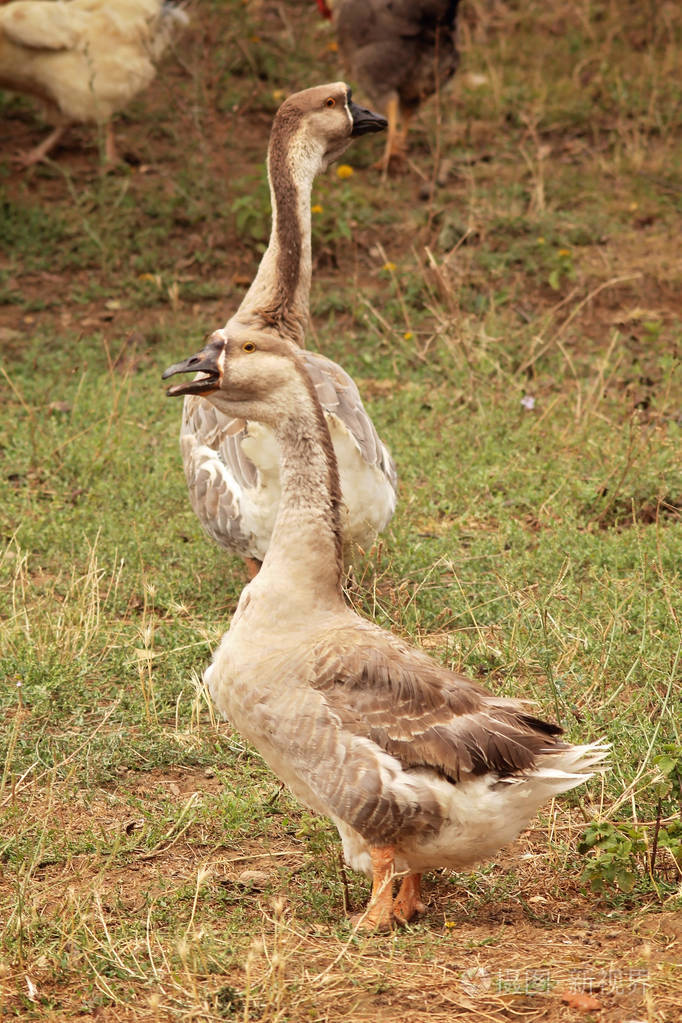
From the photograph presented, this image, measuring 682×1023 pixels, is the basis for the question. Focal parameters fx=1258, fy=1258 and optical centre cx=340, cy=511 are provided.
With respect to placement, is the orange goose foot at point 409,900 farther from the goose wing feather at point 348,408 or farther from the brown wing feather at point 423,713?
the goose wing feather at point 348,408

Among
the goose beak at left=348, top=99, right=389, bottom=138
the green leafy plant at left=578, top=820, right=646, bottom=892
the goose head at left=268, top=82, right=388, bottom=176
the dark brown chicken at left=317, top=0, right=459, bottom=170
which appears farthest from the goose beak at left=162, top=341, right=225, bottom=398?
the dark brown chicken at left=317, top=0, right=459, bottom=170

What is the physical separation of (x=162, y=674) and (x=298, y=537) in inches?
59.7

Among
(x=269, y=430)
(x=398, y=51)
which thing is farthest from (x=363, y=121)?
(x=398, y=51)

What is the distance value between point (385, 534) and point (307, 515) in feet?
7.99

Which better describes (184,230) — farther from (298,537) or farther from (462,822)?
(462,822)

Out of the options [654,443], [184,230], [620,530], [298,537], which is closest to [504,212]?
[184,230]

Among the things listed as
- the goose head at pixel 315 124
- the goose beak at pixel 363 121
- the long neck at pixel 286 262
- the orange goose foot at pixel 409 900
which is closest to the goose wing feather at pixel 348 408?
the long neck at pixel 286 262

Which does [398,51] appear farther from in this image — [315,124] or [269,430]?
[269,430]

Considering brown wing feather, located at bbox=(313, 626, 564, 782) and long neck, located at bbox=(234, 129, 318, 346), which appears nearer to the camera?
brown wing feather, located at bbox=(313, 626, 564, 782)

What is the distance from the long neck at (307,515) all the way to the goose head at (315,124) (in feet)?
8.38

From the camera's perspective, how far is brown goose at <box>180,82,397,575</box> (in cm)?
494

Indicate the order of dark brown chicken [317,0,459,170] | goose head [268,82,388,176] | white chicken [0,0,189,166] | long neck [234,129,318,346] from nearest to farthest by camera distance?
long neck [234,129,318,346] → goose head [268,82,388,176] → white chicken [0,0,189,166] → dark brown chicken [317,0,459,170]

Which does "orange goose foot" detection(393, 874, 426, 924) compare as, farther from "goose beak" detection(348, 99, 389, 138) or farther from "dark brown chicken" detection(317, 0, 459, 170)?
"dark brown chicken" detection(317, 0, 459, 170)

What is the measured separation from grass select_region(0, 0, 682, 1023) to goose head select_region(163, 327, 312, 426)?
1194 mm
